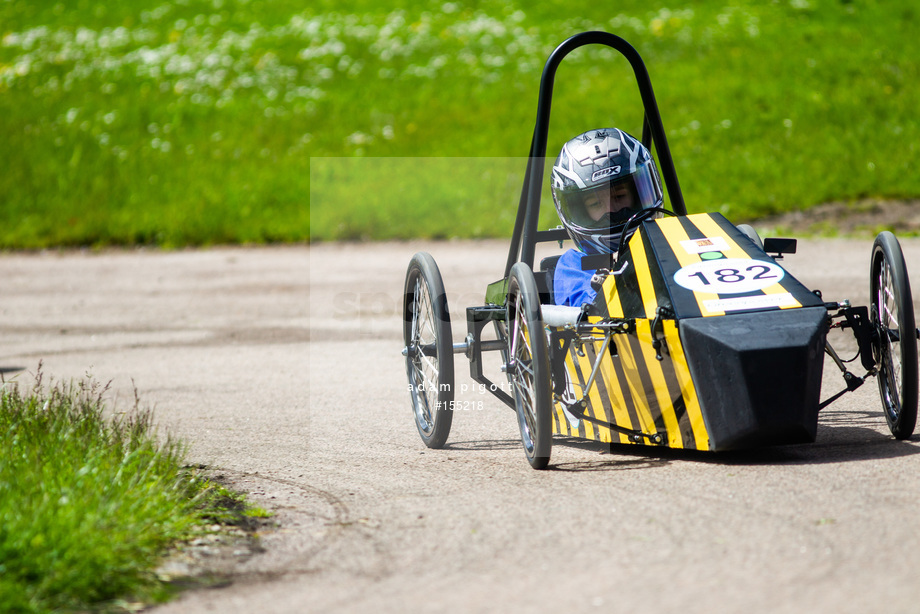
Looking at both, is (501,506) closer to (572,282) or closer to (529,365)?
(529,365)

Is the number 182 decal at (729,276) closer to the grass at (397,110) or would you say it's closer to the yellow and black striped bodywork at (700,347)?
the yellow and black striped bodywork at (700,347)

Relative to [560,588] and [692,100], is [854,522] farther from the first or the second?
[692,100]

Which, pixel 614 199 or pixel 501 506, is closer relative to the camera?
pixel 501 506

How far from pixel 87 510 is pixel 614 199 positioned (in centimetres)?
310

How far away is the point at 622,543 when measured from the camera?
12.0 feet

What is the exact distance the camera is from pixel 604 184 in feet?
17.8

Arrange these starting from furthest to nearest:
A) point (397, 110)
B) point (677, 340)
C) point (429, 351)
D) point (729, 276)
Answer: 1. point (397, 110)
2. point (429, 351)
3. point (729, 276)
4. point (677, 340)

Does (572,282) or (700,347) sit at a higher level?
(572,282)

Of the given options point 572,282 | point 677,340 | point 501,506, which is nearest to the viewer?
point 501,506

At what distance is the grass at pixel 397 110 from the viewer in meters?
19.2

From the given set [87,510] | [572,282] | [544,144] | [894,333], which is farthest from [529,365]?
[87,510]

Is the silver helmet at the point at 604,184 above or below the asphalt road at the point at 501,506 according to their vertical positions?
above

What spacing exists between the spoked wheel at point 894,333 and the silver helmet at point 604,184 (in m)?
1.23

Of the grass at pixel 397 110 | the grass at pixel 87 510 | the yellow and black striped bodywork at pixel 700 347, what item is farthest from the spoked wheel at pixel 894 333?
the grass at pixel 397 110
